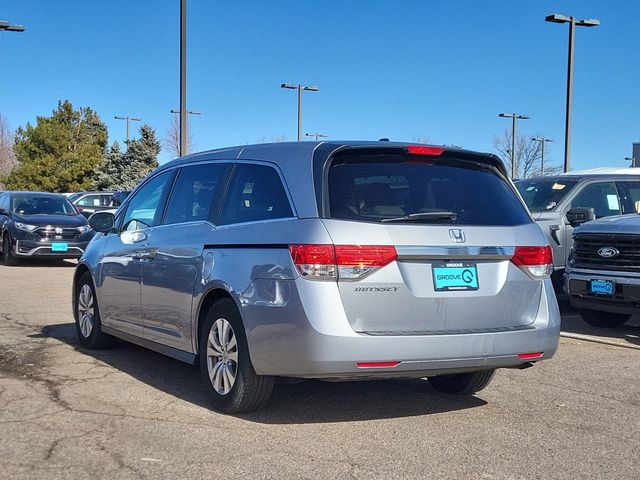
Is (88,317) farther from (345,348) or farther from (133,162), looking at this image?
(133,162)

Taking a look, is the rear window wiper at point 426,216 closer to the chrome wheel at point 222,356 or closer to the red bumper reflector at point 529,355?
the red bumper reflector at point 529,355

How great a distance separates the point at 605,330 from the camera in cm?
927

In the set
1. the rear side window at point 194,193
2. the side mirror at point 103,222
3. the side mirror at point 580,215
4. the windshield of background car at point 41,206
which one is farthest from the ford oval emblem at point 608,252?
the windshield of background car at point 41,206

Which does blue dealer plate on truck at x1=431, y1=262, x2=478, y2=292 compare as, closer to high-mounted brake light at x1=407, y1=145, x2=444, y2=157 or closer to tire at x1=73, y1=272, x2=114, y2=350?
high-mounted brake light at x1=407, y1=145, x2=444, y2=157

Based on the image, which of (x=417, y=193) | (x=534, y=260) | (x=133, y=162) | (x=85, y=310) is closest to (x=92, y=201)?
(x=85, y=310)

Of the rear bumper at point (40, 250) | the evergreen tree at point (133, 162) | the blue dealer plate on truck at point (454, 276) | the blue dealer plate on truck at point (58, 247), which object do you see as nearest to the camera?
the blue dealer plate on truck at point (454, 276)

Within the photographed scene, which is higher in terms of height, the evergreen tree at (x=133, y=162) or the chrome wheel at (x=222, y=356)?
the evergreen tree at (x=133, y=162)

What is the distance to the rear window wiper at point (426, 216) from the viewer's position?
185 inches

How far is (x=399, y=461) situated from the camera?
4.28 m

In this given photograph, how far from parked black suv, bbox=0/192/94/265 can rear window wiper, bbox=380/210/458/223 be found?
12.4 meters

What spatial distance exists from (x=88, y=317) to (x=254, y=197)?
2966mm

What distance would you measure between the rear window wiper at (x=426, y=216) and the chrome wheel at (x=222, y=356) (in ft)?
4.20

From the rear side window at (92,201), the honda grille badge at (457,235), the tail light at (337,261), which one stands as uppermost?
the rear side window at (92,201)

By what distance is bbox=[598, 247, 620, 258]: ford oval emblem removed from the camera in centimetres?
853
